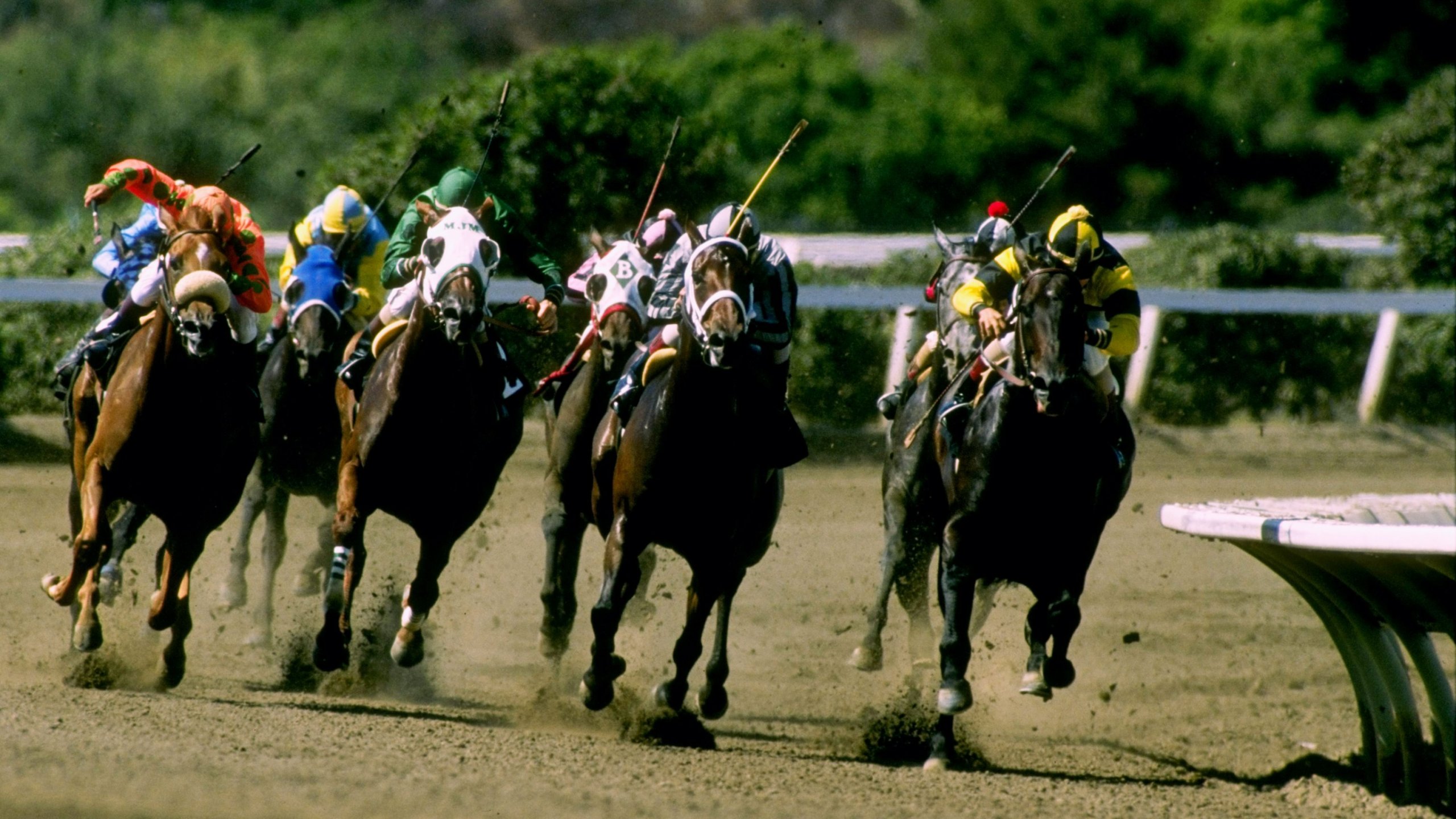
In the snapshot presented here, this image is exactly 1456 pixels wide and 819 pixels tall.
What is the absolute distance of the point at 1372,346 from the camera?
53.3ft

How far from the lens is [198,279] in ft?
25.6

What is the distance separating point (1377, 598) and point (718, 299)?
2755 mm

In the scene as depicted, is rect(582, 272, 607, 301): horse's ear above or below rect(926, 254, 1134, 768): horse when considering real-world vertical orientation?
above

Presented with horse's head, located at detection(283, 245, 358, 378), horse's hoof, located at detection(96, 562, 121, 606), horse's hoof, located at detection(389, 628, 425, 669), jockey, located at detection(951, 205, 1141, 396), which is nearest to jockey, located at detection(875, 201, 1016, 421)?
jockey, located at detection(951, 205, 1141, 396)

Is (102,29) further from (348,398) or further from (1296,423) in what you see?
(348,398)

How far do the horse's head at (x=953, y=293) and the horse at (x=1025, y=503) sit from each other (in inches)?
31.3

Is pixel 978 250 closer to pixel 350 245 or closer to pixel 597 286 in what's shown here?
pixel 597 286

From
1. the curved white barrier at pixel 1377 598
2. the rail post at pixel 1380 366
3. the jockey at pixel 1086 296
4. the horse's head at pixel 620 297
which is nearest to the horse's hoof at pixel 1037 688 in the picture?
the curved white barrier at pixel 1377 598

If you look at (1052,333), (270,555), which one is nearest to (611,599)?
(1052,333)

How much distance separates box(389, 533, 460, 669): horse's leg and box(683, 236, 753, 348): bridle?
1751 millimetres

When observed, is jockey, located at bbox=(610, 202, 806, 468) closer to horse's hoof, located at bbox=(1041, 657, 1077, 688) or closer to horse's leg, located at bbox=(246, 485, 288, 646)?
horse's hoof, located at bbox=(1041, 657, 1077, 688)

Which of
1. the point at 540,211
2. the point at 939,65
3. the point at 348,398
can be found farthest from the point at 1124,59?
the point at 348,398

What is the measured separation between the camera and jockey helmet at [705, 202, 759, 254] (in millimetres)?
7922

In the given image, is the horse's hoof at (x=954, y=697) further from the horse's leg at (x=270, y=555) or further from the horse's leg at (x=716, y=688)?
the horse's leg at (x=270, y=555)
